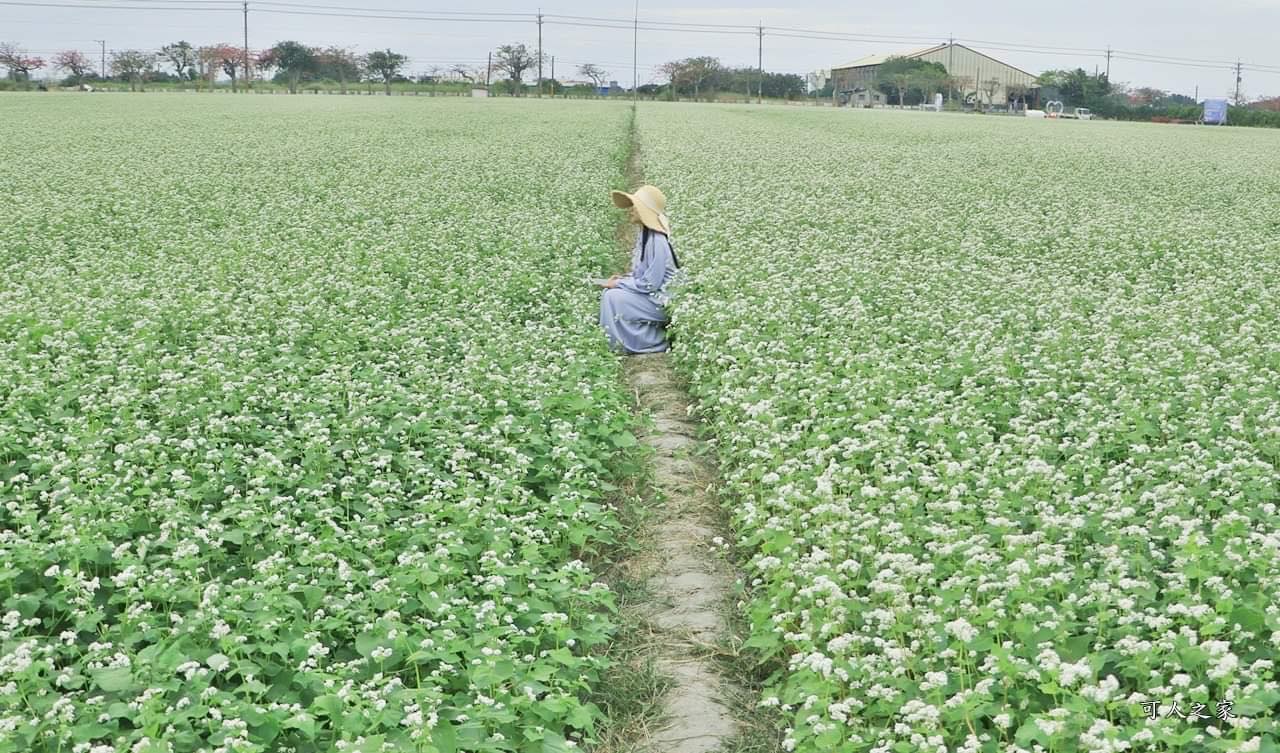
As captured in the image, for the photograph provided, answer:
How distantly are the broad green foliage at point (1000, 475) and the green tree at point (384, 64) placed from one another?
112m

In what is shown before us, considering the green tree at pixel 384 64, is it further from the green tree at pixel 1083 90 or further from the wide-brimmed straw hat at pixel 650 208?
the wide-brimmed straw hat at pixel 650 208

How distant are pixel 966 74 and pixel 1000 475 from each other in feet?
435

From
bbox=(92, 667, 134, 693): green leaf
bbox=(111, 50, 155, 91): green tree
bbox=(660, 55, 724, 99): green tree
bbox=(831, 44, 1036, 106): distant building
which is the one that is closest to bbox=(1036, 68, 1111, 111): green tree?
bbox=(831, 44, 1036, 106): distant building

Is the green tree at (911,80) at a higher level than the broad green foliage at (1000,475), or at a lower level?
higher

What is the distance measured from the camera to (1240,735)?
361 cm

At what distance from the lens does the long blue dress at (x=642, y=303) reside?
10.6 m

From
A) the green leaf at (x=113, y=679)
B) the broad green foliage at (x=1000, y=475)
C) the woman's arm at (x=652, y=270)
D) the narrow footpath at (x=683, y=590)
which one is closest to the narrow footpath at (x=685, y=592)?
the narrow footpath at (x=683, y=590)

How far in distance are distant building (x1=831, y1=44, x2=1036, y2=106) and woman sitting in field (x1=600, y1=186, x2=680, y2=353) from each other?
111700mm

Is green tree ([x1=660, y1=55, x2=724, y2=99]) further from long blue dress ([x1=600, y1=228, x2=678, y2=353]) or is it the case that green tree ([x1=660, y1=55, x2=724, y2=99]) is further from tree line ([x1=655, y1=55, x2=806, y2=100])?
long blue dress ([x1=600, y1=228, x2=678, y2=353])

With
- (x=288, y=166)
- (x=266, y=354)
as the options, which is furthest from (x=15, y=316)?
(x=288, y=166)

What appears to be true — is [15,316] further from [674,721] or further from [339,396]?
[674,721]

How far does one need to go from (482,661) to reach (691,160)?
23.4 metres

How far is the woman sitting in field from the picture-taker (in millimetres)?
10602

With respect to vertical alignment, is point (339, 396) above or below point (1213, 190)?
below
